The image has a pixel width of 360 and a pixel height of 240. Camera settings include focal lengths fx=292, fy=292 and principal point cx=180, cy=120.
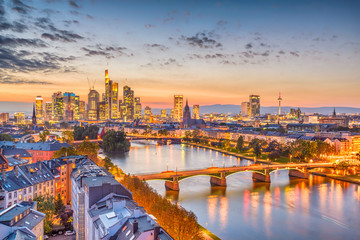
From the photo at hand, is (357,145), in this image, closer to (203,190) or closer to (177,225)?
(203,190)

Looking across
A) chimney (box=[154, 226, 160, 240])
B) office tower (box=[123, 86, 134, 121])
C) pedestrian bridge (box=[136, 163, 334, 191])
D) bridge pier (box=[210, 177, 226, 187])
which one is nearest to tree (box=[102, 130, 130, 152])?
pedestrian bridge (box=[136, 163, 334, 191])

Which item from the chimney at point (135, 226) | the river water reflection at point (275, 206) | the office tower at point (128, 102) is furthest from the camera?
the office tower at point (128, 102)

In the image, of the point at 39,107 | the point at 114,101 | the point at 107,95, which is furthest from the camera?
the point at 39,107

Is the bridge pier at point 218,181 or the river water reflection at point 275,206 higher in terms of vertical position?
the bridge pier at point 218,181

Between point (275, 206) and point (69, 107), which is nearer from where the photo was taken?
point (275, 206)

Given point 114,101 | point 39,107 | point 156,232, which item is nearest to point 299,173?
point 156,232

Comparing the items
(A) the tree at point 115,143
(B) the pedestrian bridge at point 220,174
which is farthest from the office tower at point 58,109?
(B) the pedestrian bridge at point 220,174

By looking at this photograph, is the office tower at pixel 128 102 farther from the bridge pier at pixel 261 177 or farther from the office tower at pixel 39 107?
the bridge pier at pixel 261 177

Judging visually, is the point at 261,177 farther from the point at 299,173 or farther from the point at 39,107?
the point at 39,107

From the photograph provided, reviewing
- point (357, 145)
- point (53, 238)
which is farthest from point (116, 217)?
point (357, 145)
